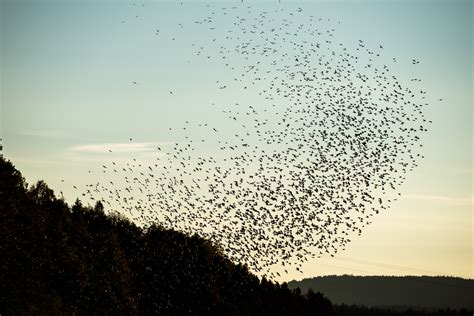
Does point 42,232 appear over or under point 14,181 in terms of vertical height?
under

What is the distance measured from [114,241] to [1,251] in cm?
2552

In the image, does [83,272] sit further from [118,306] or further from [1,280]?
[1,280]

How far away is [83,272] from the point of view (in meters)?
70.1

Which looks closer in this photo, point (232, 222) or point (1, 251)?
point (232, 222)

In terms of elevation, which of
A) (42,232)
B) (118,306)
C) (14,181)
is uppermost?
(14,181)

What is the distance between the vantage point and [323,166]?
145 ft

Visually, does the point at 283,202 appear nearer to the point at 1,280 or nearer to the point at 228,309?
the point at 1,280

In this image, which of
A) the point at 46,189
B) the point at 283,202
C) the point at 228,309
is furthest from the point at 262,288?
the point at 283,202

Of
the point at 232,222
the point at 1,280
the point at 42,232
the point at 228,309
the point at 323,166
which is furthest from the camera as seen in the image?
the point at 228,309

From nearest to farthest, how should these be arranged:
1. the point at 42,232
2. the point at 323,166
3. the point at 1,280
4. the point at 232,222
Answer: the point at 323,166
the point at 232,222
the point at 1,280
the point at 42,232

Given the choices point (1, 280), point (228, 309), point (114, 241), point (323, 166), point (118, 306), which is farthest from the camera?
point (228, 309)

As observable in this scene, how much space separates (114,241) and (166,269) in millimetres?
11625

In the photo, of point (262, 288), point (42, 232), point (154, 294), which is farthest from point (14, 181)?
point (262, 288)

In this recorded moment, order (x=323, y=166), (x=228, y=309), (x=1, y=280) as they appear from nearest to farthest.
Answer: (x=323, y=166) < (x=1, y=280) < (x=228, y=309)
